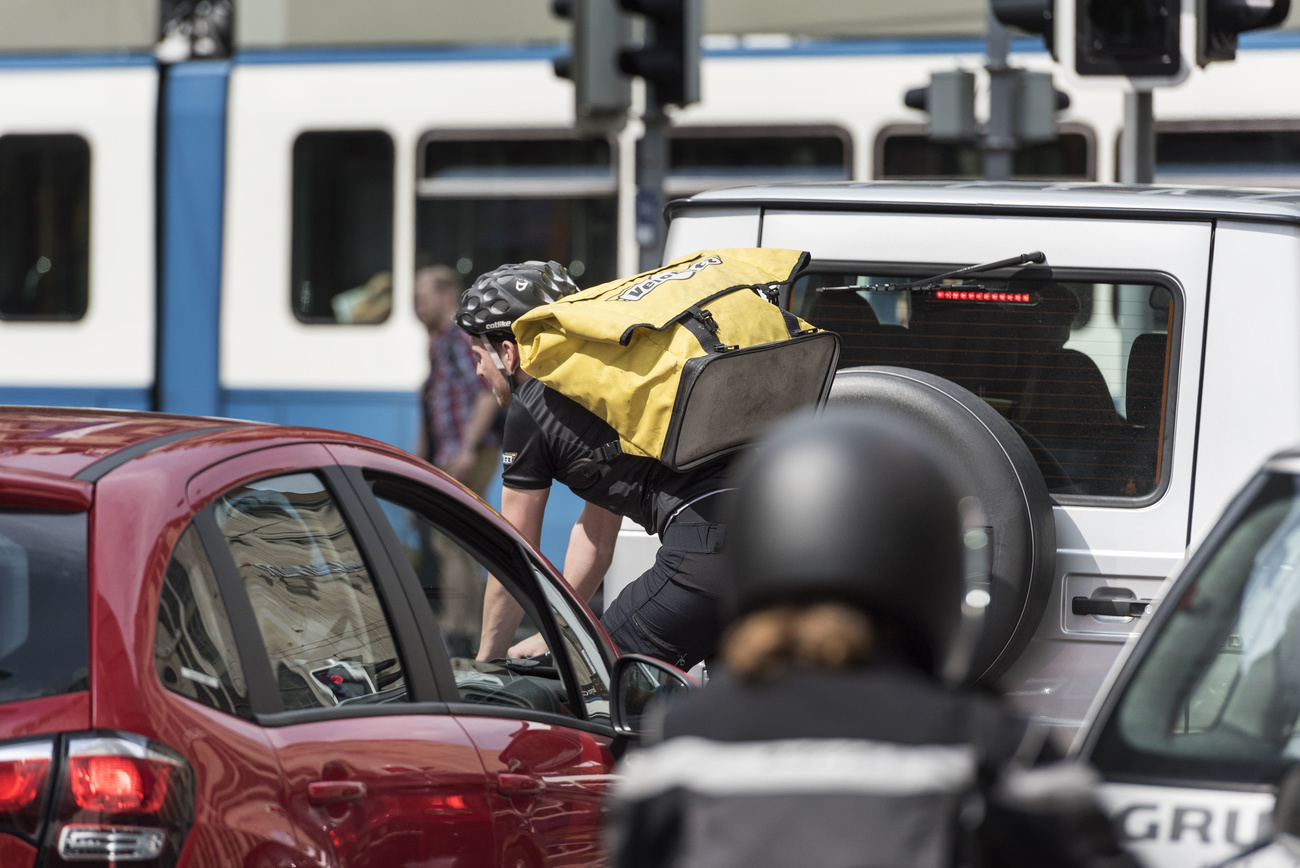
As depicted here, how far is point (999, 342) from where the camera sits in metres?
4.74

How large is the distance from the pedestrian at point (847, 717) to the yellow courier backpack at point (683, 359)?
2704mm

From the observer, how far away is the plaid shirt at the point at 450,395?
31.9 feet

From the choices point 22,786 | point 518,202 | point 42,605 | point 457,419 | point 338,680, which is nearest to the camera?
point 22,786

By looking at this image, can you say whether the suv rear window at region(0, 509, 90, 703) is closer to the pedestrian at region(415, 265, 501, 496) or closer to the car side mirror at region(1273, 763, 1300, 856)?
the car side mirror at region(1273, 763, 1300, 856)

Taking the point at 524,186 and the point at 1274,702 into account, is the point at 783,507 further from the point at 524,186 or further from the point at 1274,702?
the point at 524,186

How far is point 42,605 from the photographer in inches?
103

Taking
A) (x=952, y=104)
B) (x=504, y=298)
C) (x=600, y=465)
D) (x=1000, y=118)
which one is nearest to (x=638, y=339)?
(x=600, y=465)

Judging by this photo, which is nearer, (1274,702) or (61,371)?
(1274,702)

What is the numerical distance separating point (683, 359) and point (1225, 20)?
4451 mm

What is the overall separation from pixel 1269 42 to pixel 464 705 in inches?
301

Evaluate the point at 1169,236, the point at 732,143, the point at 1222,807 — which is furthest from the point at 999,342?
the point at 732,143

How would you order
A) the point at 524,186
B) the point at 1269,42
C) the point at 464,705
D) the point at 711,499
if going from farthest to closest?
the point at 524,186, the point at 1269,42, the point at 711,499, the point at 464,705

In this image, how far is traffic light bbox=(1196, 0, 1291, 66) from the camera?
7723mm

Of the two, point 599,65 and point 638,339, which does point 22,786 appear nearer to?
point 638,339
